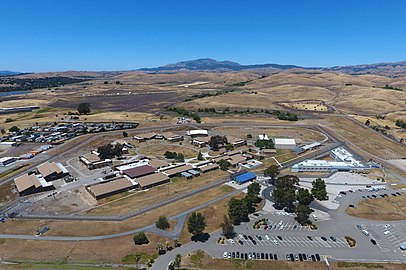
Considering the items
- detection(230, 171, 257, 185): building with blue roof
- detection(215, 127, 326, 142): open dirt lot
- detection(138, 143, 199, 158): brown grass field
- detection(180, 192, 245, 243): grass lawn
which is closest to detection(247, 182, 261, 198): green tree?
detection(180, 192, 245, 243): grass lawn

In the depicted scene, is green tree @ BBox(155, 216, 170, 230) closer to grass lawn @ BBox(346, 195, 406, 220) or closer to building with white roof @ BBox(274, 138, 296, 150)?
grass lawn @ BBox(346, 195, 406, 220)

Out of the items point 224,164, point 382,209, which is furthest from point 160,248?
point 382,209

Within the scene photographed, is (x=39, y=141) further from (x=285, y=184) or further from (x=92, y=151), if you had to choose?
(x=285, y=184)

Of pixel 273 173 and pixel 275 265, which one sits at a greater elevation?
pixel 273 173

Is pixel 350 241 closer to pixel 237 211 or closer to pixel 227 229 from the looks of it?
pixel 237 211

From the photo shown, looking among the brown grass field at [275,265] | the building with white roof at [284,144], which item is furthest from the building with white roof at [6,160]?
the building with white roof at [284,144]

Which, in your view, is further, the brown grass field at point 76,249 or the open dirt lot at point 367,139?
the open dirt lot at point 367,139

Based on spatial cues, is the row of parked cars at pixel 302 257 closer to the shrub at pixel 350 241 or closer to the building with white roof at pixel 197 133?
the shrub at pixel 350 241

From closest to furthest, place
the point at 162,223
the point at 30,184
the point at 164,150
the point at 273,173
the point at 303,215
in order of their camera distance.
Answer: the point at 162,223 < the point at 303,215 < the point at 30,184 < the point at 273,173 < the point at 164,150

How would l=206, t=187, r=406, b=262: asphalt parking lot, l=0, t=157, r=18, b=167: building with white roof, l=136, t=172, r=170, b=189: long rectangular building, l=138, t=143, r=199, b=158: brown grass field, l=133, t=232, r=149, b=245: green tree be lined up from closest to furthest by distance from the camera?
l=206, t=187, r=406, b=262: asphalt parking lot → l=133, t=232, r=149, b=245: green tree → l=136, t=172, r=170, b=189: long rectangular building → l=0, t=157, r=18, b=167: building with white roof → l=138, t=143, r=199, b=158: brown grass field
